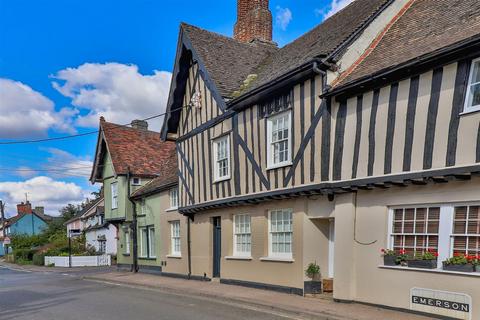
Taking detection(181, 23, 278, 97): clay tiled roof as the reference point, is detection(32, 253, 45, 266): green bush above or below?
below

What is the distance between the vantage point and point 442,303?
26.3ft

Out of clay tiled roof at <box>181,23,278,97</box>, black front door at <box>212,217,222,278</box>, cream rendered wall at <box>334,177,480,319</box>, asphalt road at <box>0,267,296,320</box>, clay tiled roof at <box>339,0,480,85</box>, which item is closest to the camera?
cream rendered wall at <box>334,177,480,319</box>

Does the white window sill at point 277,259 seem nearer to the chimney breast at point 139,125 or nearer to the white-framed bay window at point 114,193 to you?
the white-framed bay window at point 114,193

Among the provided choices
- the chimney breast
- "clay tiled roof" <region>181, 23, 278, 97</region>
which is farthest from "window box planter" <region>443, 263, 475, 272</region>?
the chimney breast

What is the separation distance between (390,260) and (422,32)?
5.39 m

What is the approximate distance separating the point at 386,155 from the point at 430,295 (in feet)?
9.60

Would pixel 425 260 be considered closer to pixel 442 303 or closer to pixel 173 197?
pixel 442 303

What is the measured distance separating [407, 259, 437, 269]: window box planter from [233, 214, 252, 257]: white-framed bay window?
618cm

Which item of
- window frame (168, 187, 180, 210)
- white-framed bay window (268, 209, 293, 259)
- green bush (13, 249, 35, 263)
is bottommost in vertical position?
green bush (13, 249, 35, 263)

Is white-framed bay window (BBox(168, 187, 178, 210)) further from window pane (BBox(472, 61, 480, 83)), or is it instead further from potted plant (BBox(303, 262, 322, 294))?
window pane (BBox(472, 61, 480, 83))

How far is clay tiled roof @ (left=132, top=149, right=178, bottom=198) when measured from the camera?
65.3ft

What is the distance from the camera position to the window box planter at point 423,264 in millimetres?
8359

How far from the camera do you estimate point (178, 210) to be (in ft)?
58.7

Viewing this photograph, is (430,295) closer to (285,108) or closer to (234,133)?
(285,108)
